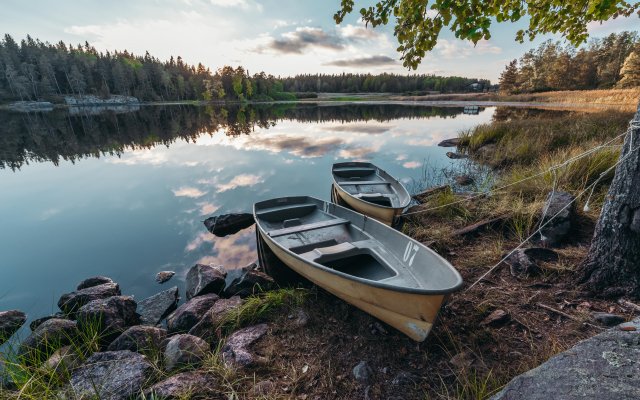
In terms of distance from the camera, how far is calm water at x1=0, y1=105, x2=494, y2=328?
6.60 m

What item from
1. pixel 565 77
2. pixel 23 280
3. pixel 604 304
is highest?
pixel 565 77

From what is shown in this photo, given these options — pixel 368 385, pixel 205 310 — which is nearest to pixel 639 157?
pixel 368 385

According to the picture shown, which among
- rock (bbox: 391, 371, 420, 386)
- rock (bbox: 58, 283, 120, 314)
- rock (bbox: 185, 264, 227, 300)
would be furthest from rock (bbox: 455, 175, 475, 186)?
rock (bbox: 58, 283, 120, 314)

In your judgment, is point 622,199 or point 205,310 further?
point 205,310

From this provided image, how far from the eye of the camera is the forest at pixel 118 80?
2522 inches

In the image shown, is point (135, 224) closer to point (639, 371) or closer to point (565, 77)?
point (639, 371)

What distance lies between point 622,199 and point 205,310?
571 centimetres

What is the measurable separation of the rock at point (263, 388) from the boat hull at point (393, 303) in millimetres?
1314

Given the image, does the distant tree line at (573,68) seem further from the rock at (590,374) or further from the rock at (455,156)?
the rock at (590,374)

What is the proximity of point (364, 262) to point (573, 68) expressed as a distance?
257 ft

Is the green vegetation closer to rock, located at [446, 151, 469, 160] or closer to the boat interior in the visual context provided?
the boat interior

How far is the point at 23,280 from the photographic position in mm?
6129

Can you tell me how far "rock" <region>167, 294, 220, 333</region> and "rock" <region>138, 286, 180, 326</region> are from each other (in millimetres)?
287

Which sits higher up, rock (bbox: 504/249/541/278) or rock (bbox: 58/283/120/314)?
rock (bbox: 504/249/541/278)
